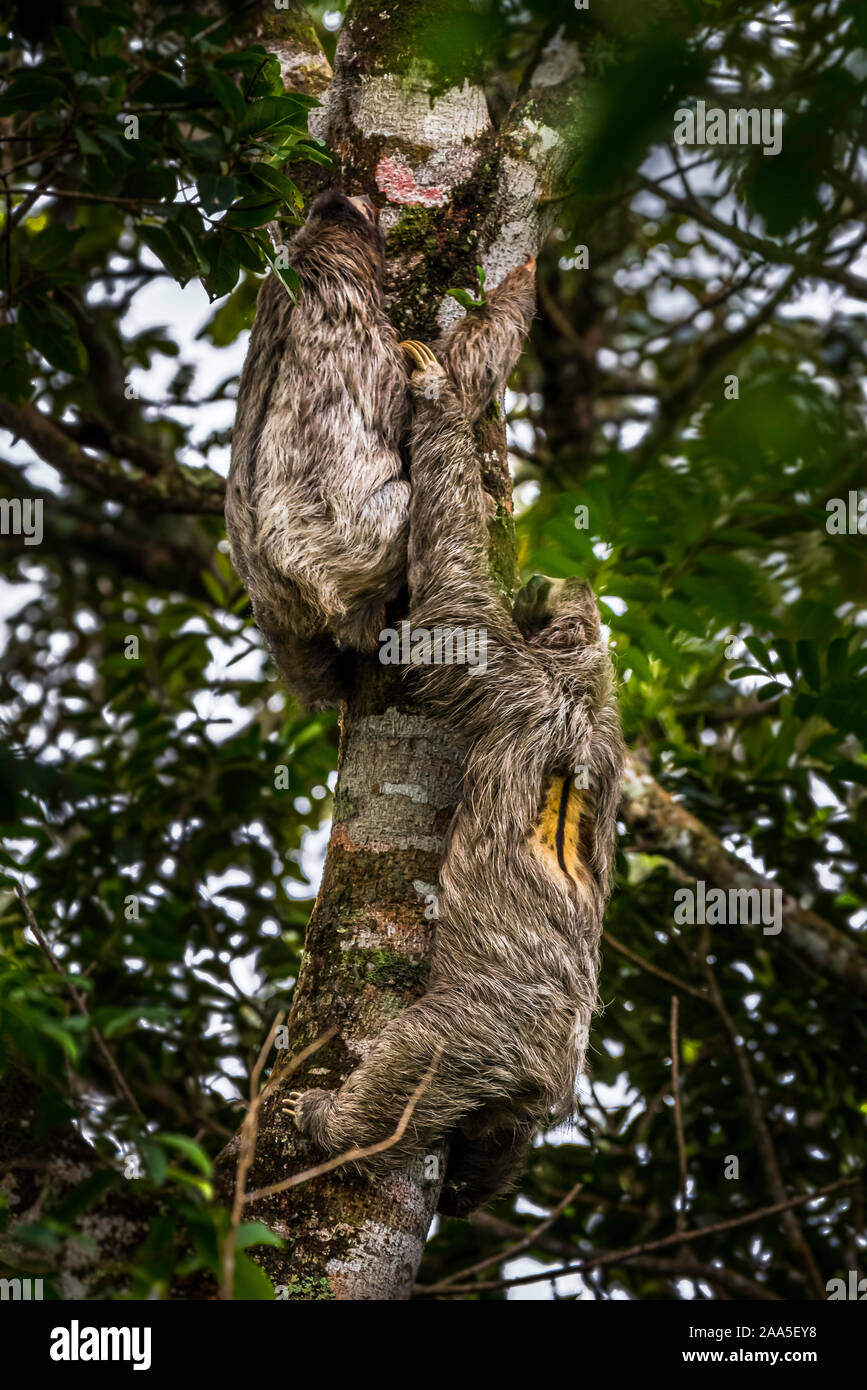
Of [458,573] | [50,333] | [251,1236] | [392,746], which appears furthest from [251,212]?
[251,1236]

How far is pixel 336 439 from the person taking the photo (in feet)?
13.9

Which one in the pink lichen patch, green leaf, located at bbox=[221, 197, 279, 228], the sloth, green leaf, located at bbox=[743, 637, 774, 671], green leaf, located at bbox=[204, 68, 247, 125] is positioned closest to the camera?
green leaf, located at bbox=[204, 68, 247, 125]

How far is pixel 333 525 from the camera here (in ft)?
13.8

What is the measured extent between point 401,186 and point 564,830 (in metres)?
2.55

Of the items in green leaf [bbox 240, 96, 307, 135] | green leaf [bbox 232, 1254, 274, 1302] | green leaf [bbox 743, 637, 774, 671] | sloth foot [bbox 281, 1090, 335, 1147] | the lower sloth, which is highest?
green leaf [bbox 240, 96, 307, 135]

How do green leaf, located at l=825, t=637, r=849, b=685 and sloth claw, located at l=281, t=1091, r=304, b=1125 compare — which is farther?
green leaf, located at l=825, t=637, r=849, b=685

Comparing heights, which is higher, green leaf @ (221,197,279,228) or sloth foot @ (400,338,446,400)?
green leaf @ (221,197,279,228)

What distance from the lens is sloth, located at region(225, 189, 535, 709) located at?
4230mm

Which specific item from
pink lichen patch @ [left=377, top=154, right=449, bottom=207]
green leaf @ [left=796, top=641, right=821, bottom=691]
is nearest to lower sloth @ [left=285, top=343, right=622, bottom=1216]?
pink lichen patch @ [left=377, top=154, right=449, bottom=207]

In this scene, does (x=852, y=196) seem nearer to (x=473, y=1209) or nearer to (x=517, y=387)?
(x=473, y=1209)

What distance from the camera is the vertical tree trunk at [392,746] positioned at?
133 inches

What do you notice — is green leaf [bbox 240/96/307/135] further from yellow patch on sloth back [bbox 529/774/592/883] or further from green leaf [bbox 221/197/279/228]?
yellow patch on sloth back [bbox 529/774/592/883]

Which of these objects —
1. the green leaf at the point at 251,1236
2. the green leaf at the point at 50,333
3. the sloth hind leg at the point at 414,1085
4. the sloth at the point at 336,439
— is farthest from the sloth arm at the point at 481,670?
the green leaf at the point at 251,1236

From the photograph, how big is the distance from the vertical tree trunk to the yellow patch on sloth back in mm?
396
